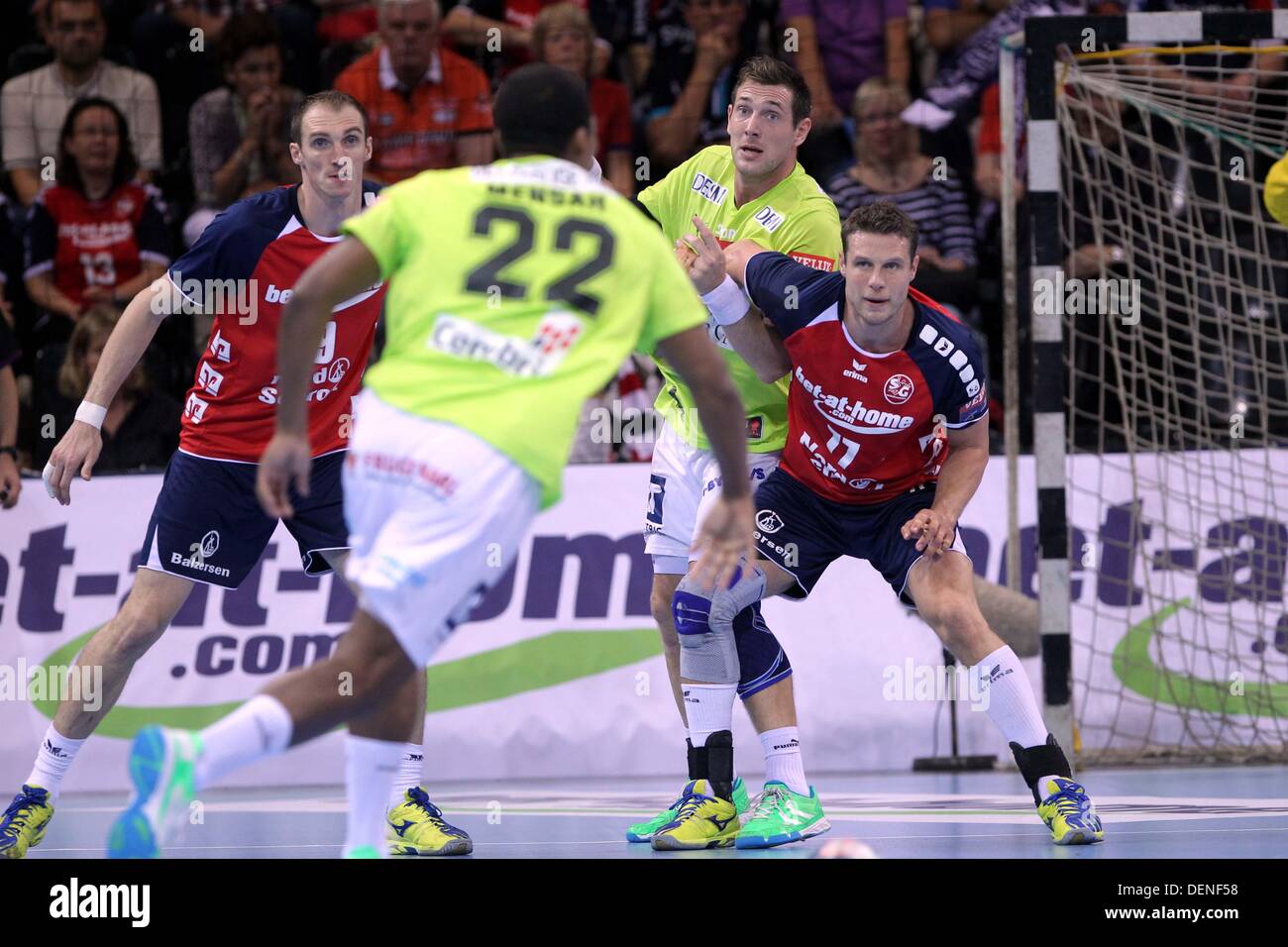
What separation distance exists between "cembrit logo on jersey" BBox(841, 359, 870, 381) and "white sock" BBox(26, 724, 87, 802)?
2.77 metres

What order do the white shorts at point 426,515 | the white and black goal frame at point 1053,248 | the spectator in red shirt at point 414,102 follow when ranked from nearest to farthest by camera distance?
the white shorts at point 426,515, the white and black goal frame at point 1053,248, the spectator in red shirt at point 414,102

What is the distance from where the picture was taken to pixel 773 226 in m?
5.63

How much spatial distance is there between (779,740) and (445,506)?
2327mm

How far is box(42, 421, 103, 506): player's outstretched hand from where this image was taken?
16.7ft

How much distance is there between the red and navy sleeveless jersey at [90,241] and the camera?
9.05 meters

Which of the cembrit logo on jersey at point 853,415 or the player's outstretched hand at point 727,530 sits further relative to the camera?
the cembrit logo on jersey at point 853,415

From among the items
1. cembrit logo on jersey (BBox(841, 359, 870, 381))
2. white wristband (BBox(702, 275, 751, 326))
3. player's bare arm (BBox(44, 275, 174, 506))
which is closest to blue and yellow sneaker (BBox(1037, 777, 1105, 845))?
cembrit logo on jersey (BBox(841, 359, 870, 381))

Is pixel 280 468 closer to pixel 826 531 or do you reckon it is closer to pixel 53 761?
pixel 53 761

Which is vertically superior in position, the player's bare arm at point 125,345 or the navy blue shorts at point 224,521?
the player's bare arm at point 125,345

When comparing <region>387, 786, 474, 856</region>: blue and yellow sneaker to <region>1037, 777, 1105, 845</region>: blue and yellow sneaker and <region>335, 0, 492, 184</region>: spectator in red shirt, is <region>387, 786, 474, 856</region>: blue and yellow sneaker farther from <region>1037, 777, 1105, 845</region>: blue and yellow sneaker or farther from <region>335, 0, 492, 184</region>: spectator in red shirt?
<region>335, 0, 492, 184</region>: spectator in red shirt

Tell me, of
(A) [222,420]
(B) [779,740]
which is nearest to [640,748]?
(B) [779,740]

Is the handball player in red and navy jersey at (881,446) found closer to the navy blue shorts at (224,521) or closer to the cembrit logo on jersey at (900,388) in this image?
the cembrit logo on jersey at (900,388)

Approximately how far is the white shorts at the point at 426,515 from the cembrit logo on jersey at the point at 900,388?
198 centimetres

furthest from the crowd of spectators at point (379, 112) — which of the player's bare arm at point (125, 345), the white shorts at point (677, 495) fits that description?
the player's bare arm at point (125, 345)
